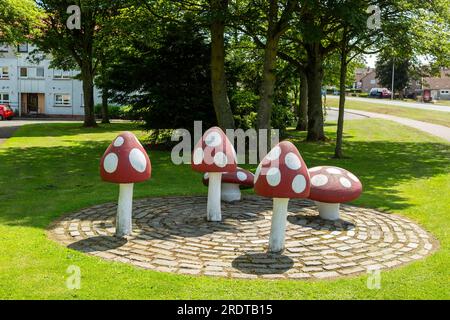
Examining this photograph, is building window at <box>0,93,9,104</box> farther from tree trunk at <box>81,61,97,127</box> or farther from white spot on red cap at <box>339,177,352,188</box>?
white spot on red cap at <box>339,177,352,188</box>

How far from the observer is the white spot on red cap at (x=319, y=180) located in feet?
29.9

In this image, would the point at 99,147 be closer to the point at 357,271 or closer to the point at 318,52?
the point at 318,52

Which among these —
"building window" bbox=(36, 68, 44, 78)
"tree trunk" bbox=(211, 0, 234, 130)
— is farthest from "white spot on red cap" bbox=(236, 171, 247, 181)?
"building window" bbox=(36, 68, 44, 78)

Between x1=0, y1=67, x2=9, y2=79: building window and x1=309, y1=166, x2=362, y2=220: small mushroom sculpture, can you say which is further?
x1=0, y1=67, x2=9, y2=79: building window

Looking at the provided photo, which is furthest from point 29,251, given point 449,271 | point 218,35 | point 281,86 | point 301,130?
point 301,130

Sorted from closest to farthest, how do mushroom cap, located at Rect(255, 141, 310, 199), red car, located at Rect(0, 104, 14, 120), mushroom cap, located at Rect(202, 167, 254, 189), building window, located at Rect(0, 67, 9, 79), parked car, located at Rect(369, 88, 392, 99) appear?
mushroom cap, located at Rect(255, 141, 310, 199), mushroom cap, located at Rect(202, 167, 254, 189), red car, located at Rect(0, 104, 14, 120), building window, located at Rect(0, 67, 9, 79), parked car, located at Rect(369, 88, 392, 99)

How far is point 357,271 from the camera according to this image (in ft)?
21.7

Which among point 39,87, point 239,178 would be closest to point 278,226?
point 239,178

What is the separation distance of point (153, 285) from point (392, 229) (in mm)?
5021

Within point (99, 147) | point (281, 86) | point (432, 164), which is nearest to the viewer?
point (432, 164)

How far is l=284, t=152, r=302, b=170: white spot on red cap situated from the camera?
707cm

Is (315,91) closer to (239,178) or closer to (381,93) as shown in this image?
(239,178)

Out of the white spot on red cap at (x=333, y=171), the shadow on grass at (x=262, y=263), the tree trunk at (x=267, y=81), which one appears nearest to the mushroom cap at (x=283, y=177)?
the shadow on grass at (x=262, y=263)

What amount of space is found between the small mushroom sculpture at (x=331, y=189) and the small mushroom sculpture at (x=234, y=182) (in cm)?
175
